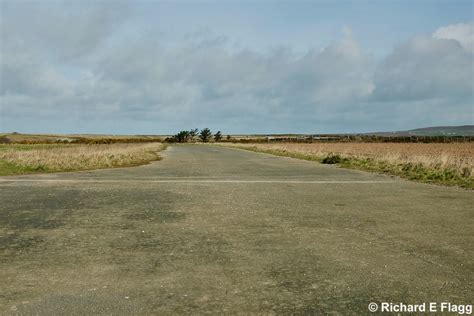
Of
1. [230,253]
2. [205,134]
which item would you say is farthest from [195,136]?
[230,253]

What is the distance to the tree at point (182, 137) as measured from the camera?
165375 mm

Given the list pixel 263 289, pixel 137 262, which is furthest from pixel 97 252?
pixel 263 289

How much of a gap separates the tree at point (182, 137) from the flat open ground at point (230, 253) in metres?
153

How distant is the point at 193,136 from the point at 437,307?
169m

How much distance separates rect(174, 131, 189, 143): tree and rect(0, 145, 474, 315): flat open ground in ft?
503

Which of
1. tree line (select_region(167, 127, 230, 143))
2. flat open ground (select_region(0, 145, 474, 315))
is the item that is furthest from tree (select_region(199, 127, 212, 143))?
flat open ground (select_region(0, 145, 474, 315))

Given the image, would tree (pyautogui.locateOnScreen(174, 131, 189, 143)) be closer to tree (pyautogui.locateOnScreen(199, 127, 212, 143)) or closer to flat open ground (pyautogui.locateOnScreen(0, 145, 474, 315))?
tree (pyautogui.locateOnScreen(199, 127, 212, 143))

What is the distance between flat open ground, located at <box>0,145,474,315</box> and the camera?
481 cm

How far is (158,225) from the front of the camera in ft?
29.3

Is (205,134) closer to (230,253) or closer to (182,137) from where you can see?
(182,137)

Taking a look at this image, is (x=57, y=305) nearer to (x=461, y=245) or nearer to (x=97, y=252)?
(x=97, y=252)

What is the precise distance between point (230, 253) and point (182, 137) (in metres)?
161

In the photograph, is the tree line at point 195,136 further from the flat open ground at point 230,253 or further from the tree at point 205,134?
the flat open ground at point 230,253

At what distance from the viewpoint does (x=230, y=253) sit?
6.71 meters
